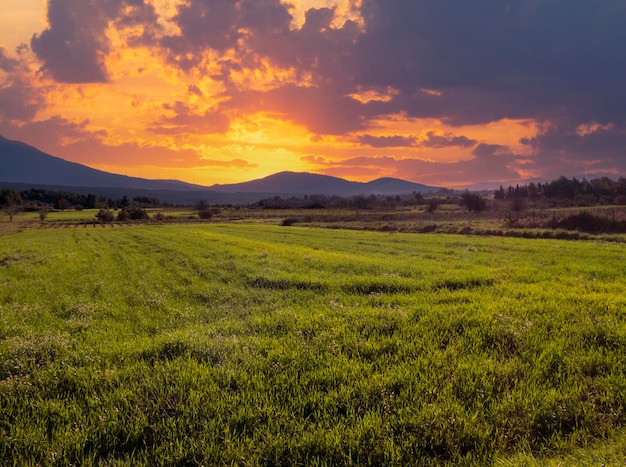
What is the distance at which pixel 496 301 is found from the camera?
32.4 ft

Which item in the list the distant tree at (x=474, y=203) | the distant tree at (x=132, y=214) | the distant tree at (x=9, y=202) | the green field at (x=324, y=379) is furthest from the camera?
the distant tree at (x=9, y=202)

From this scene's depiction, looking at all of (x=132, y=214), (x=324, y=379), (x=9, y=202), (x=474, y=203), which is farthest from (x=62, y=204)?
(x=324, y=379)

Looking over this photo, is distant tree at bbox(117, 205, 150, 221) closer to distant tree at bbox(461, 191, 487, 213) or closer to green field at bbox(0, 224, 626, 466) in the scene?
distant tree at bbox(461, 191, 487, 213)

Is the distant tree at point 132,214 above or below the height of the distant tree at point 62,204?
below

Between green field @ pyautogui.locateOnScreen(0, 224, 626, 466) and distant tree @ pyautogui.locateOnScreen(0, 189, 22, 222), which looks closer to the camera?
green field @ pyautogui.locateOnScreen(0, 224, 626, 466)

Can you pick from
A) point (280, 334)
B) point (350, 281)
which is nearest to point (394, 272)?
point (350, 281)

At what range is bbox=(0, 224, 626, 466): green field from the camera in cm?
422

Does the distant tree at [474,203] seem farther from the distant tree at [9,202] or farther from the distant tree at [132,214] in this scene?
the distant tree at [9,202]

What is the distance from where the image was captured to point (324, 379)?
5688mm

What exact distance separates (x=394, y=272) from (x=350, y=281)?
283 centimetres

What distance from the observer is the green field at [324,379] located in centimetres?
422

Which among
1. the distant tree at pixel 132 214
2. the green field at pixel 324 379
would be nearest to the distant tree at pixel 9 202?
the distant tree at pixel 132 214

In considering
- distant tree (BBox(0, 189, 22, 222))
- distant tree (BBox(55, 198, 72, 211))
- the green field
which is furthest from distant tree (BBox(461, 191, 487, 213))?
distant tree (BBox(55, 198, 72, 211))

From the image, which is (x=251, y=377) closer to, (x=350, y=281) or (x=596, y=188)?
(x=350, y=281)
